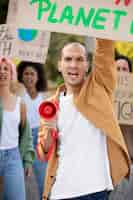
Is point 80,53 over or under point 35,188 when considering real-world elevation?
over

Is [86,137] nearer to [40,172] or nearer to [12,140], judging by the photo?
[12,140]

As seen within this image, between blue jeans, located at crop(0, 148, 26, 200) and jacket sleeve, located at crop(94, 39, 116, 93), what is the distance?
1.40 metres

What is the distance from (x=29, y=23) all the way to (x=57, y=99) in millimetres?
494

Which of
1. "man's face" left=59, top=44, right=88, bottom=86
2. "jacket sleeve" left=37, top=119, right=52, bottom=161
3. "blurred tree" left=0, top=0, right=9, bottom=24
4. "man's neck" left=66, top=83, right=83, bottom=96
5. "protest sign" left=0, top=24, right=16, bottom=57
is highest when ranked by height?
"blurred tree" left=0, top=0, right=9, bottom=24

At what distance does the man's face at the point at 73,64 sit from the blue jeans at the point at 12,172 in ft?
4.12

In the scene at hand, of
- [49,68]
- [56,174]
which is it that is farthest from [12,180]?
[49,68]

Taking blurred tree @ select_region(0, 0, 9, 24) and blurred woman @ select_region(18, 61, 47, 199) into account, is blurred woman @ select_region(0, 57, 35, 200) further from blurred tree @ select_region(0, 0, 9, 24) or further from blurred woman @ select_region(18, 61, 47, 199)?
blurred tree @ select_region(0, 0, 9, 24)

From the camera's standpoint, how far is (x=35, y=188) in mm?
6910

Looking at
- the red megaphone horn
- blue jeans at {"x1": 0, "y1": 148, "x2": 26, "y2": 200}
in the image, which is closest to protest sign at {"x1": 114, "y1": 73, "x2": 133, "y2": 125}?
blue jeans at {"x1": 0, "y1": 148, "x2": 26, "y2": 200}

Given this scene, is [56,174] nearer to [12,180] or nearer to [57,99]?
[57,99]

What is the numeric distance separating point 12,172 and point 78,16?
169 centimetres

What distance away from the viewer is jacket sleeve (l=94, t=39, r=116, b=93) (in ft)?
13.4

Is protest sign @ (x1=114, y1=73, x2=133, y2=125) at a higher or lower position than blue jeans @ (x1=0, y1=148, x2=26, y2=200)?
higher

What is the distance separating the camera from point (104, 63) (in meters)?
4.07
